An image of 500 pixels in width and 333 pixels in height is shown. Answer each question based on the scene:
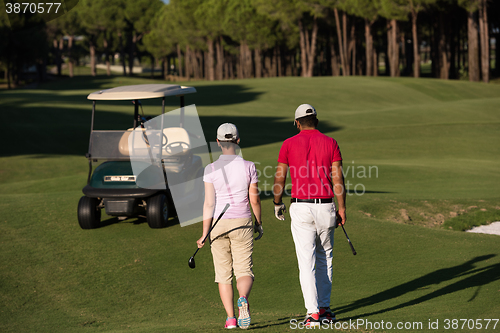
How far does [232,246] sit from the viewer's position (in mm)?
4660

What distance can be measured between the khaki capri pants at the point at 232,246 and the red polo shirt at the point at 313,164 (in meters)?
0.60

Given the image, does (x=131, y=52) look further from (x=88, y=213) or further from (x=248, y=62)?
(x=88, y=213)

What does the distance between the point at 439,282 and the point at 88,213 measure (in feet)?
18.4

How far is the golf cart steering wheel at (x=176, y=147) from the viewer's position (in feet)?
29.2

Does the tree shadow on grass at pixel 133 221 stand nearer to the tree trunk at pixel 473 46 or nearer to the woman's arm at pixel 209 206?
the woman's arm at pixel 209 206

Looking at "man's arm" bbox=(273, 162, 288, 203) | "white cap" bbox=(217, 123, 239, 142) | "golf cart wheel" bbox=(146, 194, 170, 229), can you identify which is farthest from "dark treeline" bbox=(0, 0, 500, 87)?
"white cap" bbox=(217, 123, 239, 142)

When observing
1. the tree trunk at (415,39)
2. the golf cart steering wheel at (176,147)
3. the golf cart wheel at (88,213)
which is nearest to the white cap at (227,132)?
the golf cart steering wheel at (176,147)

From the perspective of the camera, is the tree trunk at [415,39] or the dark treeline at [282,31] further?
the dark treeline at [282,31]

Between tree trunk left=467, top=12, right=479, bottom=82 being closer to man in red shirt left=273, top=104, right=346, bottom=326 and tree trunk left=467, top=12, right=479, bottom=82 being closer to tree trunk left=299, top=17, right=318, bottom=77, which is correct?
tree trunk left=299, top=17, right=318, bottom=77

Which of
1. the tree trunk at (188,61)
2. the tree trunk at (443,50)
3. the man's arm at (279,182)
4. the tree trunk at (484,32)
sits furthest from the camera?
the tree trunk at (188,61)

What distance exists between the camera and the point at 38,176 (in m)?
17.1

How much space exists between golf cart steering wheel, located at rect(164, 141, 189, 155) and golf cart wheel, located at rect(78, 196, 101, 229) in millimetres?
1546

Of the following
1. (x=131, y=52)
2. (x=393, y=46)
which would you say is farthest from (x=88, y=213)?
(x=131, y=52)

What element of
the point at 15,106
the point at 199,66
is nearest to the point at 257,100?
the point at 15,106
